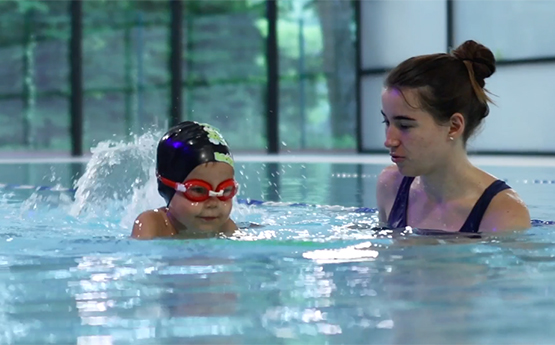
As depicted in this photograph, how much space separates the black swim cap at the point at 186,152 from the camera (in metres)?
3.49

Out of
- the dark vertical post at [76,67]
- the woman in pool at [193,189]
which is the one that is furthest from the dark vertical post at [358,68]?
the woman in pool at [193,189]

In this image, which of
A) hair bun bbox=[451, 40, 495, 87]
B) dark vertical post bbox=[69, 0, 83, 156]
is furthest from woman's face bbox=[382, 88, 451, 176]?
dark vertical post bbox=[69, 0, 83, 156]

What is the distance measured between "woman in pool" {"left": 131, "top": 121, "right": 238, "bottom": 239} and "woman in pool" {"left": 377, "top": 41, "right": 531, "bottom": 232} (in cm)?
70

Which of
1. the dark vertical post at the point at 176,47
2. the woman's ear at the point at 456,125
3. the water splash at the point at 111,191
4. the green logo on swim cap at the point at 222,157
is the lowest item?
the water splash at the point at 111,191

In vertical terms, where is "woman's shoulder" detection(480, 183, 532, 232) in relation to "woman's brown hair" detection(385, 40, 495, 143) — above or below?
below

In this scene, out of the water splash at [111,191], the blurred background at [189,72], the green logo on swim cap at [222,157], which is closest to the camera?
the green logo on swim cap at [222,157]

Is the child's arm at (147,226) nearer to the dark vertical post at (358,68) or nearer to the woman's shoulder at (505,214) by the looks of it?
the woman's shoulder at (505,214)

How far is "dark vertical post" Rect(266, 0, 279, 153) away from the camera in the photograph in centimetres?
1565

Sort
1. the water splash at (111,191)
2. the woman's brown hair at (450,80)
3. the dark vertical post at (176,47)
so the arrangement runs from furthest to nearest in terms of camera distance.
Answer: the dark vertical post at (176,47) < the water splash at (111,191) < the woman's brown hair at (450,80)

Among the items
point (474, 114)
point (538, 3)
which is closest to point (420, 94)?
point (474, 114)

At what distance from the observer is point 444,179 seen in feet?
11.0

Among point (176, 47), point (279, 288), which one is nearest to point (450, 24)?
point (176, 47)

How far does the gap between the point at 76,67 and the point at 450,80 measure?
41.5ft

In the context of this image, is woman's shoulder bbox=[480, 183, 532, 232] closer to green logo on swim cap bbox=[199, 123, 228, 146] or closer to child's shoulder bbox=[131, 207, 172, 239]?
green logo on swim cap bbox=[199, 123, 228, 146]
